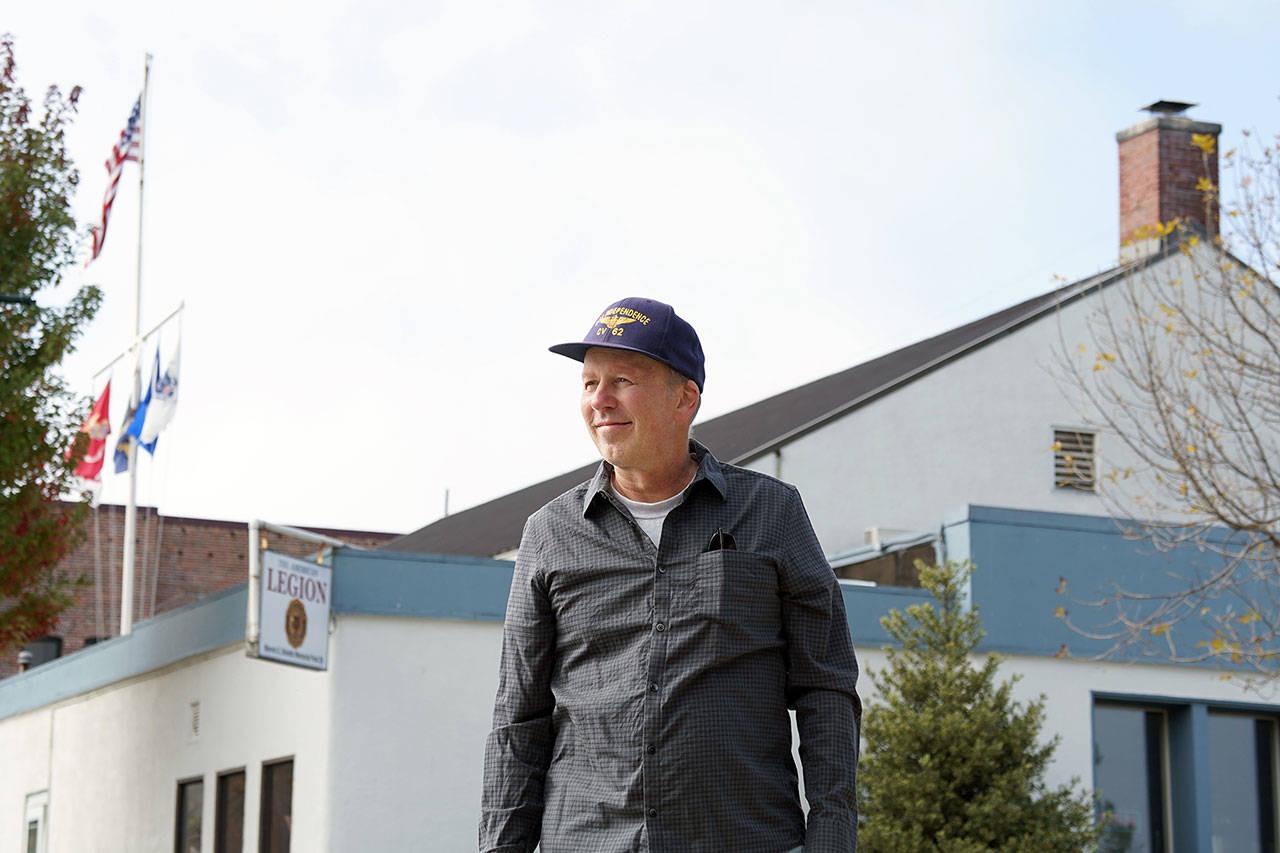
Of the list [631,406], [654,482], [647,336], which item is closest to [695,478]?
[654,482]

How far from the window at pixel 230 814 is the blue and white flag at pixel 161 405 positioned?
9.25 meters

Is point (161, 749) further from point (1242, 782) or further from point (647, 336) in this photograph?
point (647, 336)

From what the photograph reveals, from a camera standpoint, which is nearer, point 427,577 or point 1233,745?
point 427,577

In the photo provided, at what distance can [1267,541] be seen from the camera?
16406 mm

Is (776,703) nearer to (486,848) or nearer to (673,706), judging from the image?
(673,706)

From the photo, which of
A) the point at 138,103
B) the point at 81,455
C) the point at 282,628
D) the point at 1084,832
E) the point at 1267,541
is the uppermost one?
the point at 138,103

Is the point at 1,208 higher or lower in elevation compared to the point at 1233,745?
higher

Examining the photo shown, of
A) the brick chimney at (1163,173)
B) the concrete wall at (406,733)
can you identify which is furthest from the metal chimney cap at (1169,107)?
the concrete wall at (406,733)

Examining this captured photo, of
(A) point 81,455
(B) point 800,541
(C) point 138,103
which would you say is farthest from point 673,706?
(C) point 138,103

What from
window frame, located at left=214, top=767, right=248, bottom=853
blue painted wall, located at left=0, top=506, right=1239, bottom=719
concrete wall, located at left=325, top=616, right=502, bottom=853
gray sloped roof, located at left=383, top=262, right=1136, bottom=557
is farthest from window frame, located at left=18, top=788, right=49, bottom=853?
concrete wall, located at left=325, top=616, right=502, bottom=853

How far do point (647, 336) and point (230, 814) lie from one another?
1465cm

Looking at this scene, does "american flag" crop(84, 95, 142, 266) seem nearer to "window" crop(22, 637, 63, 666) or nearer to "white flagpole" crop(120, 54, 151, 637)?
"white flagpole" crop(120, 54, 151, 637)

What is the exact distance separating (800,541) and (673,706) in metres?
0.49

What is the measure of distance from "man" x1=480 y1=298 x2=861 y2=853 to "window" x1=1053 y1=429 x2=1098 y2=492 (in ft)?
60.7
